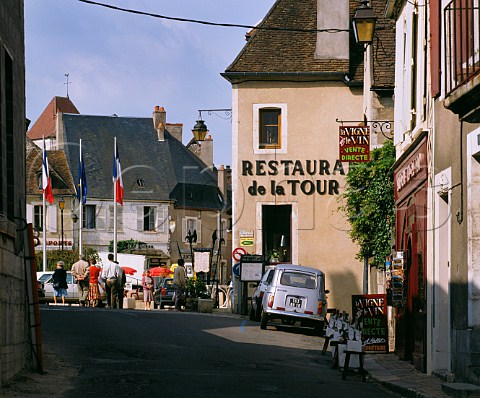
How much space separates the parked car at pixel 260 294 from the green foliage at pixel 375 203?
Answer: 7.73 feet

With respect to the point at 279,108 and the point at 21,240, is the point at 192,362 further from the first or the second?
the point at 279,108

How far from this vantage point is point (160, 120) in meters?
87.4

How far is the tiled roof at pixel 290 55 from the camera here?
3888cm

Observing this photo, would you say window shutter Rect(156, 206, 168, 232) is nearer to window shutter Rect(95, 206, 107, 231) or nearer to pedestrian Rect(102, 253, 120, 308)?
window shutter Rect(95, 206, 107, 231)

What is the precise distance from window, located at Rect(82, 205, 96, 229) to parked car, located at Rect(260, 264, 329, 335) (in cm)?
5347

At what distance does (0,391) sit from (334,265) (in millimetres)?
27076

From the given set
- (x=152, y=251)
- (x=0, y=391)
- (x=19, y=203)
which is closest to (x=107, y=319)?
(x=19, y=203)

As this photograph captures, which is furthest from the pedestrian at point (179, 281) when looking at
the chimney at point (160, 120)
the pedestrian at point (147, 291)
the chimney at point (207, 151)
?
the chimney at point (207, 151)

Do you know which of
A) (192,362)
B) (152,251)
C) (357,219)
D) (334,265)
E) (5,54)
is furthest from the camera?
(152,251)

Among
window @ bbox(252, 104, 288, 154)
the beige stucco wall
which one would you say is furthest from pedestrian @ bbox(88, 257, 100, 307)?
window @ bbox(252, 104, 288, 154)

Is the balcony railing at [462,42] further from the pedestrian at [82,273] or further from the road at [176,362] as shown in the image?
the pedestrian at [82,273]

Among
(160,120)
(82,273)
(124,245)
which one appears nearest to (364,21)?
(82,273)

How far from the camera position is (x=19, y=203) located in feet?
49.2

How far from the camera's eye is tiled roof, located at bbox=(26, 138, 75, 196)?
3132 inches
